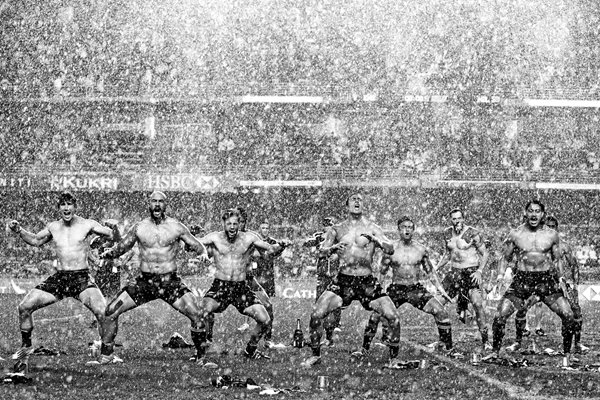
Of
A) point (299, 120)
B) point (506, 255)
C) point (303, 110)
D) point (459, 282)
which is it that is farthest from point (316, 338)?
point (299, 120)

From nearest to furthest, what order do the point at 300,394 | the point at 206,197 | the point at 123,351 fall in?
the point at 300,394 → the point at 123,351 → the point at 206,197

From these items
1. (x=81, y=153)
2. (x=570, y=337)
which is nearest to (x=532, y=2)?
(x=81, y=153)

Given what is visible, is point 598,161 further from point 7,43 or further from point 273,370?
point 273,370

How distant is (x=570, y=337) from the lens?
10.0 m

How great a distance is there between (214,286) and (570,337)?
3951mm

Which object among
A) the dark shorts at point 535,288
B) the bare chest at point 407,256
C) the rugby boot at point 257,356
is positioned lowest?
the rugby boot at point 257,356

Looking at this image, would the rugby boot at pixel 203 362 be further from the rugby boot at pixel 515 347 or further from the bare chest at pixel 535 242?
the rugby boot at pixel 515 347

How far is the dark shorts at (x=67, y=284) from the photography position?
9719 mm

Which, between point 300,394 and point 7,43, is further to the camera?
point 7,43

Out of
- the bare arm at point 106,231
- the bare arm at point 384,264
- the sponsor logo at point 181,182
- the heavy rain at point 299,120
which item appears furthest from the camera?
the heavy rain at point 299,120

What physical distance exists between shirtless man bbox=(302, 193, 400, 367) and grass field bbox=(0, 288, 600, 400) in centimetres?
45

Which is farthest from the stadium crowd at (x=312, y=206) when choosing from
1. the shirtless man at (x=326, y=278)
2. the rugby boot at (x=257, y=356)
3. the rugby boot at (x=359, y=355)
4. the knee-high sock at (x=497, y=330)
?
the knee-high sock at (x=497, y=330)

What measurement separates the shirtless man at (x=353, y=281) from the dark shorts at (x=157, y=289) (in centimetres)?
146

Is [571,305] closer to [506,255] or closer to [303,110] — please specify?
[506,255]
